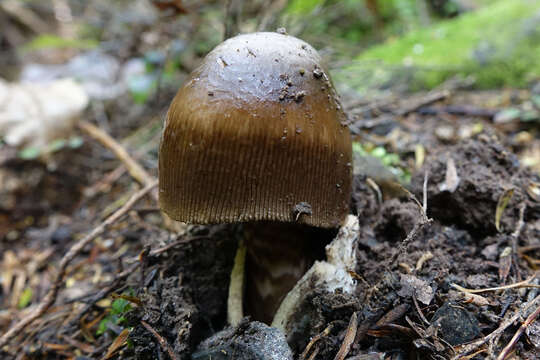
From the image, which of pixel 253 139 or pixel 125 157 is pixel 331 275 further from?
pixel 125 157

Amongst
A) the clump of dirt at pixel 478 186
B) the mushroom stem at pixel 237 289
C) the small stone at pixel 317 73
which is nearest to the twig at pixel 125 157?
the mushroom stem at pixel 237 289

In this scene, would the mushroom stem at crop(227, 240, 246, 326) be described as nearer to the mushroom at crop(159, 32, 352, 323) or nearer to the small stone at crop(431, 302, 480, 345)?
the mushroom at crop(159, 32, 352, 323)

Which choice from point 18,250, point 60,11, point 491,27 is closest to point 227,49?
point 18,250

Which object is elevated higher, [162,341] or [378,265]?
[162,341]

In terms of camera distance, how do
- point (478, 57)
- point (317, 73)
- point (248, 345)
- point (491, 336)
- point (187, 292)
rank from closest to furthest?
1. point (491, 336)
2. point (248, 345)
3. point (317, 73)
4. point (187, 292)
5. point (478, 57)

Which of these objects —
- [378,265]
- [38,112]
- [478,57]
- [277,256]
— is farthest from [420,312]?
[38,112]

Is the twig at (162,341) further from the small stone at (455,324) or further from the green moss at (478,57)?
the green moss at (478,57)

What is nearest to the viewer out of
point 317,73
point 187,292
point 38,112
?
point 317,73
